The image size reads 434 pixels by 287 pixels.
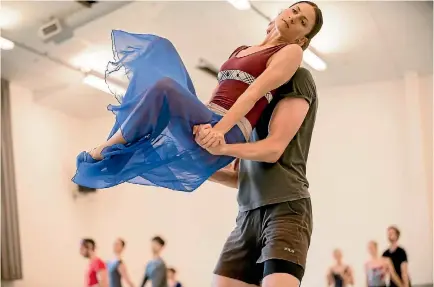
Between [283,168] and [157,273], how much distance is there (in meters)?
5.69

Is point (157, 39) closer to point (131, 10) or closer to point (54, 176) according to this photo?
point (131, 10)

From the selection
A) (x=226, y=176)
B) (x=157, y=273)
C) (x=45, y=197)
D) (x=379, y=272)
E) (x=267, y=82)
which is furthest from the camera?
(x=45, y=197)

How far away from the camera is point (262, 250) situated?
6.19ft

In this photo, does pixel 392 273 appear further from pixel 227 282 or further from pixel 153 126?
pixel 153 126

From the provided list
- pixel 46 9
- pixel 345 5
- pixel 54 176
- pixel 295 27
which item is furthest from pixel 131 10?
pixel 295 27

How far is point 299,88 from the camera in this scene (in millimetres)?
1945

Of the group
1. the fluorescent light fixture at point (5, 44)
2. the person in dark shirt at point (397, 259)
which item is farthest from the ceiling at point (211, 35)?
the person in dark shirt at point (397, 259)

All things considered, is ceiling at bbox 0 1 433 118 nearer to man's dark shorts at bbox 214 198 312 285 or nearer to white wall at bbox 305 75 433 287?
white wall at bbox 305 75 433 287

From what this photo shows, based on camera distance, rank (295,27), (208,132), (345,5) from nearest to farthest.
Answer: (208,132) < (295,27) < (345,5)

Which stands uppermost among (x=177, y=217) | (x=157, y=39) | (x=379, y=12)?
(x=379, y=12)

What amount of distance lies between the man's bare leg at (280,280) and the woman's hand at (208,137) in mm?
393

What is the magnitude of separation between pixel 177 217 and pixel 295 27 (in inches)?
346

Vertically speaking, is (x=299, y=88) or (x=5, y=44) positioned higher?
(x=5, y=44)

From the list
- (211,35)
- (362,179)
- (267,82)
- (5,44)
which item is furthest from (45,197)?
(267,82)
